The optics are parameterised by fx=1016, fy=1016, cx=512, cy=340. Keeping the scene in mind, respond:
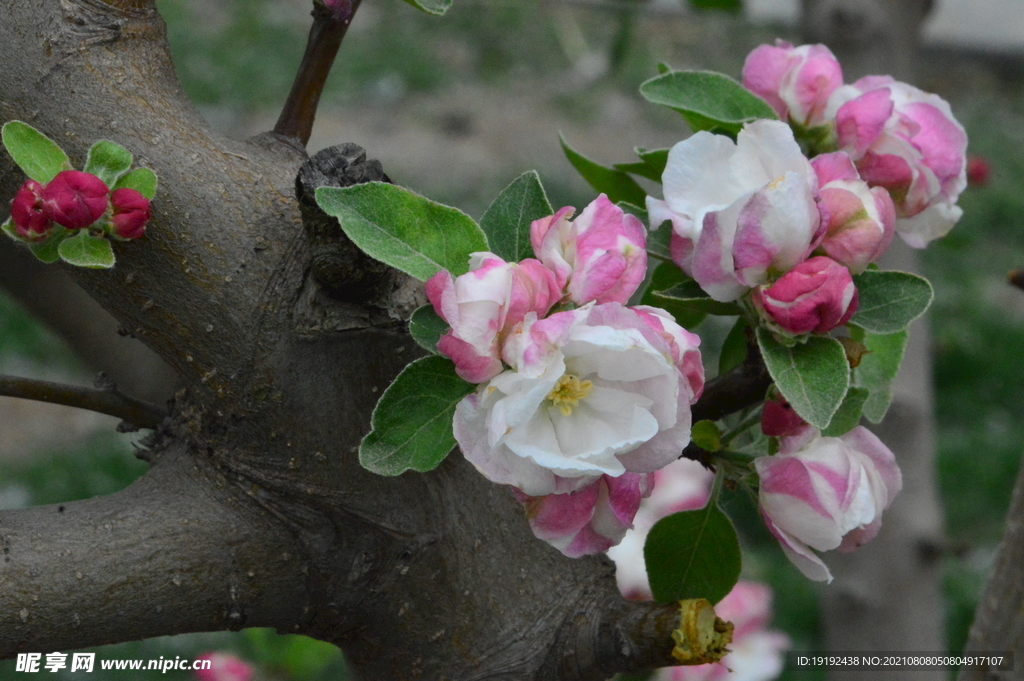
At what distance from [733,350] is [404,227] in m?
0.29

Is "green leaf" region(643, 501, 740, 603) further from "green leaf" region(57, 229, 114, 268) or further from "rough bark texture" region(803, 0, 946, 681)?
"rough bark texture" region(803, 0, 946, 681)

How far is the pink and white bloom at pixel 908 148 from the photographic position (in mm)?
679

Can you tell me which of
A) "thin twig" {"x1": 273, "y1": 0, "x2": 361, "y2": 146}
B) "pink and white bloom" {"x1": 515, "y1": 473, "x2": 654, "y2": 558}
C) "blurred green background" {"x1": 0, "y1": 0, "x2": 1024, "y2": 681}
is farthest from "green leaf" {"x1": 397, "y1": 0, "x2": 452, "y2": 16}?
"blurred green background" {"x1": 0, "y1": 0, "x2": 1024, "y2": 681}

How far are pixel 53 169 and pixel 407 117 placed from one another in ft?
11.8

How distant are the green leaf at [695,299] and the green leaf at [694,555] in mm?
150

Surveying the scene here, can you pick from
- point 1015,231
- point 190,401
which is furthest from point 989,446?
point 190,401

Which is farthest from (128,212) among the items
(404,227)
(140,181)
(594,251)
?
(594,251)

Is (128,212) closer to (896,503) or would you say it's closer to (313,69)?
(313,69)

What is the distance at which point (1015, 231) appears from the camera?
3.86 meters

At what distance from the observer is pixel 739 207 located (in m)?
0.57

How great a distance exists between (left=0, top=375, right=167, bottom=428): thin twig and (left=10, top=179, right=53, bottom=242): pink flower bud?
117 millimetres

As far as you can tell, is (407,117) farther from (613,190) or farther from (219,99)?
(613,190)

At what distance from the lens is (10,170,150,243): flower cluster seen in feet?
1.83

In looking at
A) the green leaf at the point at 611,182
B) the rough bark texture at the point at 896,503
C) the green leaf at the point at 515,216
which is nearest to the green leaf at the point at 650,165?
the green leaf at the point at 611,182
